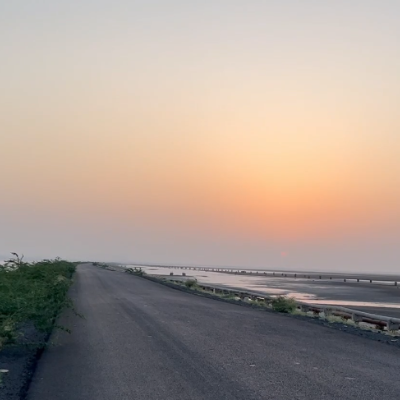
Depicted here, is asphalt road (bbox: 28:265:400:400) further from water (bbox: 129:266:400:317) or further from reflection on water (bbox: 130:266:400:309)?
reflection on water (bbox: 130:266:400:309)

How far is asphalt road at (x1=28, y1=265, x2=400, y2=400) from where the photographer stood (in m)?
9.61

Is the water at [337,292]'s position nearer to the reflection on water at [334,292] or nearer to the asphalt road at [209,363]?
the reflection on water at [334,292]

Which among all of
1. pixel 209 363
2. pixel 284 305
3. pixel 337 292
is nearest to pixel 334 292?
pixel 337 292

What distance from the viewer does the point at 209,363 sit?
11992mm

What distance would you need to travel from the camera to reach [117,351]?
13828 millimetres

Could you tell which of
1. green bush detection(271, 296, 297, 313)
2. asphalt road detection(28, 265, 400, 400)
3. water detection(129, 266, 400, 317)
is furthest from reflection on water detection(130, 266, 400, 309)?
→ asphalt road detection(28, 265, 400, 400)

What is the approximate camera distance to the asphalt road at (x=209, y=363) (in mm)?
9609

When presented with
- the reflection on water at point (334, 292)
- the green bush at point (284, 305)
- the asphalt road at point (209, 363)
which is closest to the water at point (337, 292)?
the reflection on water at point (334, 292)

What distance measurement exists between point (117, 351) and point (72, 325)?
20.0ft

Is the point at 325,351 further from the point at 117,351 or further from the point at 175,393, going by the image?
the point at 175,393

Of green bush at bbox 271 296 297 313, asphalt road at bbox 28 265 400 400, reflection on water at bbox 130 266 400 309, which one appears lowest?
asphalt road at bbox 28 265 400 400

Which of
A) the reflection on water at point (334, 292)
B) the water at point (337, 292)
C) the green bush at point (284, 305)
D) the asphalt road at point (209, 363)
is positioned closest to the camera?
the asphalt road at point (209, 363)

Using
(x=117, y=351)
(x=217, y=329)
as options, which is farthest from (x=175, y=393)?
(x=217, y=329)

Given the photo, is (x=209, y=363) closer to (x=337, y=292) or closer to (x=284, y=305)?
(x=284, y=305)
